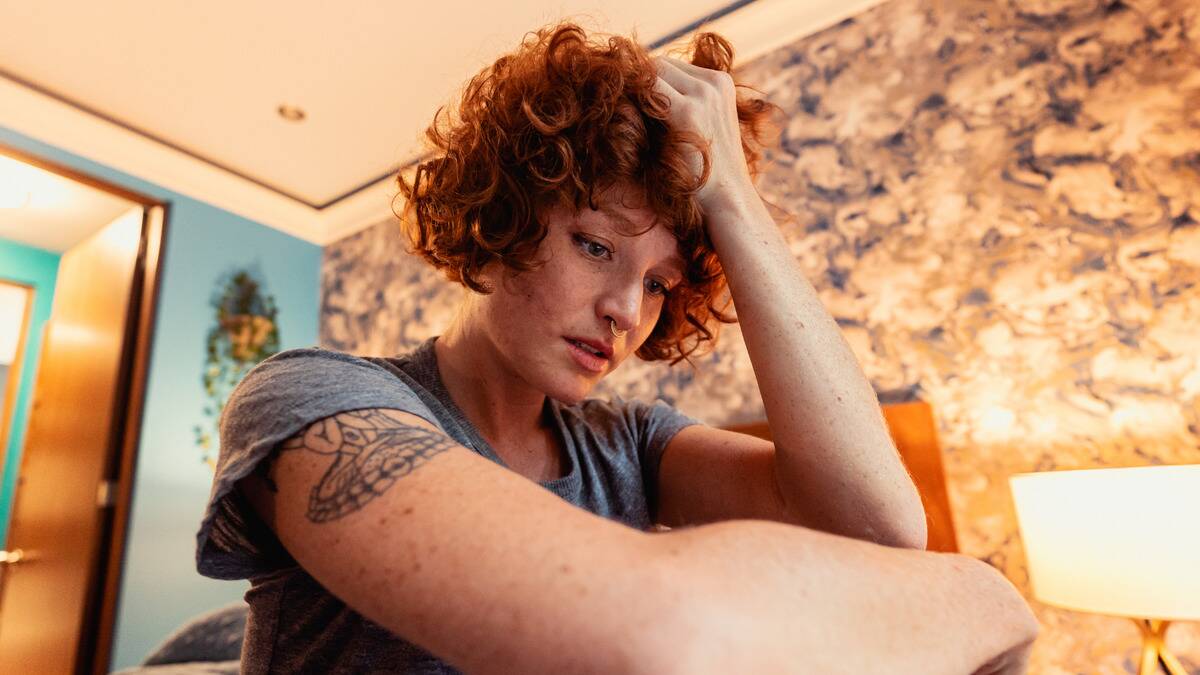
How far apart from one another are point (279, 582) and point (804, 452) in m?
0.55

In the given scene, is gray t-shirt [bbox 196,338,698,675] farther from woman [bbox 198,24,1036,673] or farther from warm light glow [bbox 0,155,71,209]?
warm light glow [bbox 0,155,71,209]

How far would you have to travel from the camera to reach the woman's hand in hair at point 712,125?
30.5 inches

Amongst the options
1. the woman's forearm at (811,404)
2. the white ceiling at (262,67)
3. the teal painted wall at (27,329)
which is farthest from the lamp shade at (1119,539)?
the teal painted wall at (27,329)

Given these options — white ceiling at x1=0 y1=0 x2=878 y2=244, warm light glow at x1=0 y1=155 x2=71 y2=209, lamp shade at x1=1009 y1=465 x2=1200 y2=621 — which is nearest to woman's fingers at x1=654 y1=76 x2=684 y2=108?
lamp shade at x1=1009 y1=465 x2=1200 y2=621

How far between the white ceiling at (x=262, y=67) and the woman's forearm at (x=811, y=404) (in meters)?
1.36

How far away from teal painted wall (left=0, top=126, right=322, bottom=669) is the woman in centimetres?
239

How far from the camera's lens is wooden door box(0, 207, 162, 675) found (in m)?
2.53

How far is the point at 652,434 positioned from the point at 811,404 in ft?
1.05

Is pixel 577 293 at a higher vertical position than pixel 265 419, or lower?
higher

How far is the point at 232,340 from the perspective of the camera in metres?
3.09

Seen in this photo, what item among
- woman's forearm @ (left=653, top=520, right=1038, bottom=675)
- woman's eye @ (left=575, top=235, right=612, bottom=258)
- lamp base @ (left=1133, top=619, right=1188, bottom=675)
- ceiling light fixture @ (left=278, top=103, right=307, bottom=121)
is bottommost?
lamp base @ (left=1133, top=619, right=1188, bottom=675)

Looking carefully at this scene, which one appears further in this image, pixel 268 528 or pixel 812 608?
pixel 268 528

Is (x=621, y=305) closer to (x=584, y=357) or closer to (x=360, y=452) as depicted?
(x=584, y=357)

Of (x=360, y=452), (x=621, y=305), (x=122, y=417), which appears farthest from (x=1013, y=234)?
(x=122, y=417)
